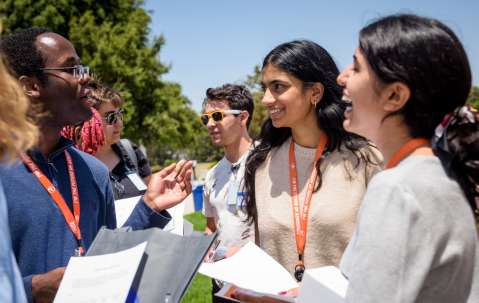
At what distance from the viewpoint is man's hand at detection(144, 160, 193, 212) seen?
2807 millimetres

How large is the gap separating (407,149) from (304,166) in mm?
1484

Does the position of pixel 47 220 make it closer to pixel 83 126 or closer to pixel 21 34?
pixel 21 34

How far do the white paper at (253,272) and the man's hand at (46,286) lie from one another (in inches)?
25.1

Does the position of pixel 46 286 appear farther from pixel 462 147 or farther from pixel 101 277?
pixel 462 147

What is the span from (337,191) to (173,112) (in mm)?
31401

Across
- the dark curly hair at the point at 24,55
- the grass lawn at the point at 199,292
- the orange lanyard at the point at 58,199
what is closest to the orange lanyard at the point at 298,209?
the orange lanyard at the point at 58,199

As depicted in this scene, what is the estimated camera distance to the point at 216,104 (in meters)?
5.29

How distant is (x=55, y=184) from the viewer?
8.21 ft

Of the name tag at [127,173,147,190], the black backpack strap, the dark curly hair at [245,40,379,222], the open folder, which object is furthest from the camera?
the black backpack strap

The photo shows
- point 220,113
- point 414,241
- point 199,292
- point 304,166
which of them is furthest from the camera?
point 199,292

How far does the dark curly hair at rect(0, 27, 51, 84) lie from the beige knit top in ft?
4.98

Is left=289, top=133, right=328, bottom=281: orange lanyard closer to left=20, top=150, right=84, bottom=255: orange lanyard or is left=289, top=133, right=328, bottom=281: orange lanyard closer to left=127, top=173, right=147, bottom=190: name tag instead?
left=20, top=150, right=84, bottom=255: orange lanyard

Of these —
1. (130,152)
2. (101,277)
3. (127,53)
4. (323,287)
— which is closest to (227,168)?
(130,152)

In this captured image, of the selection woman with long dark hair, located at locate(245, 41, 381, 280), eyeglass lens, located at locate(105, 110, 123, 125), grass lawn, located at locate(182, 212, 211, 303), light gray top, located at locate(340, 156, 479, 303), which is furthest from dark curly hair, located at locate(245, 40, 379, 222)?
grass lawn, located at locate(182, 212, 211, 303)
